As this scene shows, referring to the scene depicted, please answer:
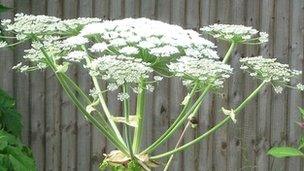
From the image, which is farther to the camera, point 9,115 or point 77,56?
point 9,115

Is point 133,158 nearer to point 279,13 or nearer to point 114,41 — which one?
point 114,41

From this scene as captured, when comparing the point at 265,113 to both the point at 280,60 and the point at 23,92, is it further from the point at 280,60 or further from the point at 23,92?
the point at 23,92

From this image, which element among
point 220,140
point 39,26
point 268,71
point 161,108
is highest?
point 39,26

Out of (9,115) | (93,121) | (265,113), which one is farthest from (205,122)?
(93,121)

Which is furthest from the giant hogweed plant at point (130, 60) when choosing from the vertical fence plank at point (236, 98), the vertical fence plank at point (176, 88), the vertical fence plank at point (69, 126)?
the vertical fence plank at point (236, 98)

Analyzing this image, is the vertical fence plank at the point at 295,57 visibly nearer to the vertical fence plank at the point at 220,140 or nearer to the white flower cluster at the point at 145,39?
the vertical fence plank at the point at 220,140

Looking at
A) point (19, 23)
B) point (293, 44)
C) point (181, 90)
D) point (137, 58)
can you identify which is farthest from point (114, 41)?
point (293, 44)
